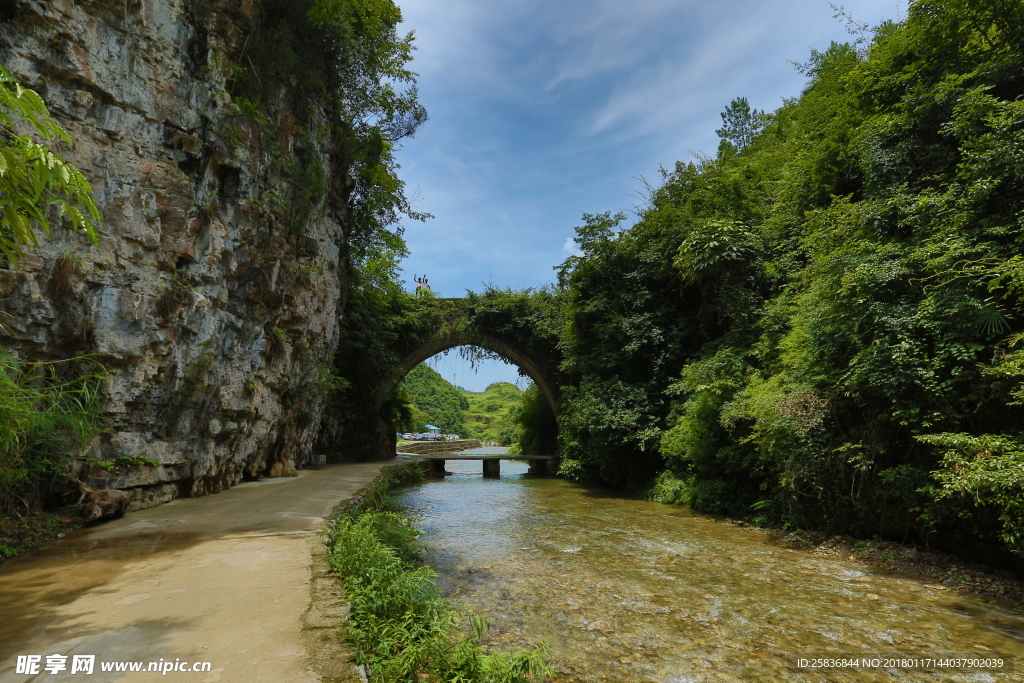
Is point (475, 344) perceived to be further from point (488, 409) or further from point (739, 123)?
point (488, 409)

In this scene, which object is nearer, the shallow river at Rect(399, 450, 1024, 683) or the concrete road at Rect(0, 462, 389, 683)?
the concrete road at Rect(0, 462, 389, 683)

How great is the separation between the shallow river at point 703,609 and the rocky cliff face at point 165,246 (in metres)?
3.90

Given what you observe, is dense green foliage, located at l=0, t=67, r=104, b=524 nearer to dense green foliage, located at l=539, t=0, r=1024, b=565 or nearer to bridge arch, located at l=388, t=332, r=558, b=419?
dense green foliage, located at l=539, t=0, r=1024, b=565

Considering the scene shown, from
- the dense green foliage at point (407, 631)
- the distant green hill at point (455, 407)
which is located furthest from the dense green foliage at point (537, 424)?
the distant green hill at point (455, 407)

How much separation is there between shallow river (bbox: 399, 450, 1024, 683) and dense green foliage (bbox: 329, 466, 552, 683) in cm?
75

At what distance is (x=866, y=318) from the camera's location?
5.96 m

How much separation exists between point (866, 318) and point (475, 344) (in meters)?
13.4

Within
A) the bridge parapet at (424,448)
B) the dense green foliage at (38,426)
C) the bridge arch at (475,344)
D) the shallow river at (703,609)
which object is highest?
the bridge arch at (475,344)

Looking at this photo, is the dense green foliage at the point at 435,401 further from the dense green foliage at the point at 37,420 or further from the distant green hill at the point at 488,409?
the dense green foliage at the point at 37,420

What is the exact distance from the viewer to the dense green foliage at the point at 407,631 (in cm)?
248

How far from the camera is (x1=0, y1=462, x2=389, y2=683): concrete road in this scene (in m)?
2.37

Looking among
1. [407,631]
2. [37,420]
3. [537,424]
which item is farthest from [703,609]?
[537,424]

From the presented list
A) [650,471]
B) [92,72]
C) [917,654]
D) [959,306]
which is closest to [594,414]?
[650,471]

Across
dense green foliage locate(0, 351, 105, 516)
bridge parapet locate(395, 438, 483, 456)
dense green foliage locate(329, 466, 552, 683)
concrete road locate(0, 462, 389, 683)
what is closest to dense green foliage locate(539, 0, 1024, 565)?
dense green foliage locate(329, 466, 552, 683)
